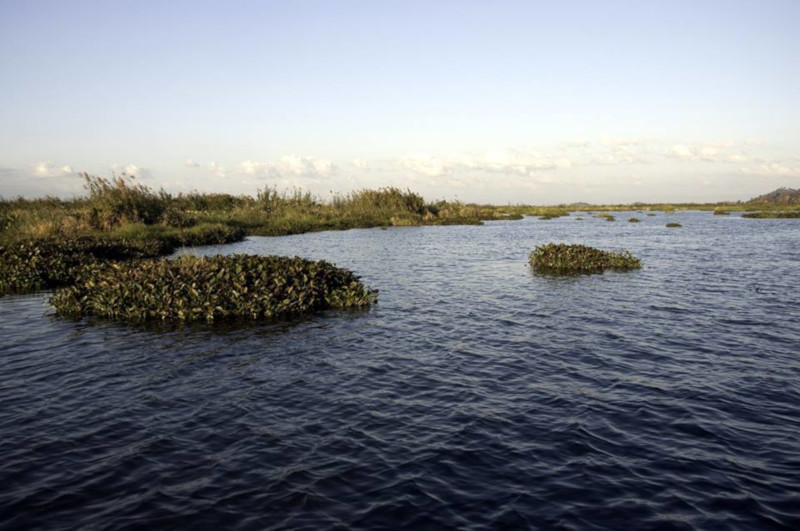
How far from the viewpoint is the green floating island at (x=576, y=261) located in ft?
104

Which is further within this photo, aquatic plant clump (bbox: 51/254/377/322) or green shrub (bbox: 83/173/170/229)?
green shrub (bbox: 83/173/170/229)

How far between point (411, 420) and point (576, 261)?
2396cm

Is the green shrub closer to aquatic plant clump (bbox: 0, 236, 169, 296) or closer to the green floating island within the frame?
aquatic plant clump (bbox: 0, 236, 169, 296)

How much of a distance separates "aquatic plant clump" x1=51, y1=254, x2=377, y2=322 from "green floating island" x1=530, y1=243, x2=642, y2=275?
47.6ft

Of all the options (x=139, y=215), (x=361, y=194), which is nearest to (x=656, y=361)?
(x=139, y=215)

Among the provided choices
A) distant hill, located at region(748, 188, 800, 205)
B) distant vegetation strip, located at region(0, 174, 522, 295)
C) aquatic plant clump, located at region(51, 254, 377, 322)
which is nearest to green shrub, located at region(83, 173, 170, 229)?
distant vegetation strip, located at region(0, 174, 522, 295)

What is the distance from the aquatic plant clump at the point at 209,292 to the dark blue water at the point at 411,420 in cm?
122

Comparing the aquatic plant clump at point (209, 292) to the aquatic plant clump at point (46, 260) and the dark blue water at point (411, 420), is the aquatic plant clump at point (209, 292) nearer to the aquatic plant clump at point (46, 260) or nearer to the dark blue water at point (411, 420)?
the dark blue water at point (411, 420)

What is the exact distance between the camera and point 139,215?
1797 inches

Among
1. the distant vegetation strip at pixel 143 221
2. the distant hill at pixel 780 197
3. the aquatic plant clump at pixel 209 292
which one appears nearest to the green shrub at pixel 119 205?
the distant vegetation strip at pixel 143 221

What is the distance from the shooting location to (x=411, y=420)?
1084cm

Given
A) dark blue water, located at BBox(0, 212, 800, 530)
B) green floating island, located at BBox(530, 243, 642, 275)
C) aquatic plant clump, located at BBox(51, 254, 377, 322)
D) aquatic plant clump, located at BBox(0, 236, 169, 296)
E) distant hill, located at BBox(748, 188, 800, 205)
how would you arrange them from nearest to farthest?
dark blue water, located at BBox(0, 212, 800, 530) < aquatic plant clump, located at BBox(51, 254, 377, 322) < aquatic plant clump, located at BBox(0, 236, 169, 296) < green floating island, located at BBox(530, 243, 642, 275) < distant hill, located at BBox(748, 188, 800, 205)

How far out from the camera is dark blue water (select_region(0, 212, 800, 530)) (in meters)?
7.75

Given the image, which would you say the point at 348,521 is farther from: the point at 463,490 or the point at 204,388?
the point at 204,388
